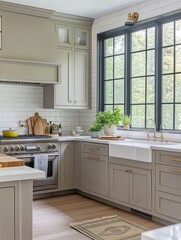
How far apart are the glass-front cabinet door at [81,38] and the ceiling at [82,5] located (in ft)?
1.18

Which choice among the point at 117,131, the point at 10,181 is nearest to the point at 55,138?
the point at 117,131

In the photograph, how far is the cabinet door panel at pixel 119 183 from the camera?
14.6 feet

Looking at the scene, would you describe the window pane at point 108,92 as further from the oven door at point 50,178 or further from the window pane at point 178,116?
the window pane at point 178,116

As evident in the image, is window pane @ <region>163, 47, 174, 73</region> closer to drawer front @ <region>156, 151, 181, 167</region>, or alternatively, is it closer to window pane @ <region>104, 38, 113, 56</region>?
window pane @ <region>104, 38, 113, 56</region>

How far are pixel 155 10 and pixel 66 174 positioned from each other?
111 inches

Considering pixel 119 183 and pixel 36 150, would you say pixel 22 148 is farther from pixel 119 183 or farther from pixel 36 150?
pixel 119 183

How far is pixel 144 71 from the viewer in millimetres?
5207

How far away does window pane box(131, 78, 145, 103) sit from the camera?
525 centimetres

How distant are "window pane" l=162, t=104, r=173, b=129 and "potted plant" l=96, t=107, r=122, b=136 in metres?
0.77

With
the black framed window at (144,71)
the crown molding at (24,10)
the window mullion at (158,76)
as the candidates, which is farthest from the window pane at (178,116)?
the crown molding at (24,10)

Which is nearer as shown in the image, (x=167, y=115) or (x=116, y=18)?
(x=167, y=115)

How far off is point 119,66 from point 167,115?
1.31 metres

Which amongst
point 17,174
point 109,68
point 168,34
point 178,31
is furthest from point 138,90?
point 17,174

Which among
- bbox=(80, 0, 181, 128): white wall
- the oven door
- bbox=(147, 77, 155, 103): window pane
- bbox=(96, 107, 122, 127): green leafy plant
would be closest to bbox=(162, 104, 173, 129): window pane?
bbox=(147, 77, 155, 103): window pane
